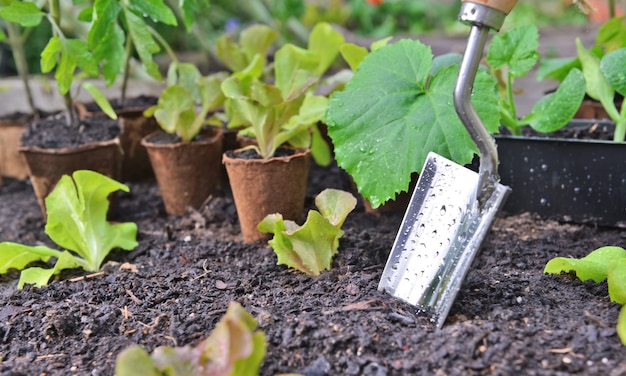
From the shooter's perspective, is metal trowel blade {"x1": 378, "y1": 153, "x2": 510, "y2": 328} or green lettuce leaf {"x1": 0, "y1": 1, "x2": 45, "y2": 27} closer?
metal trowel blade {"x1": 378, "y1": 153, "x2": 510, "y2": 328}

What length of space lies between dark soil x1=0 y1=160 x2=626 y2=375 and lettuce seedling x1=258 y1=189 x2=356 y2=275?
3cm

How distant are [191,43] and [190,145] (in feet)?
8.71

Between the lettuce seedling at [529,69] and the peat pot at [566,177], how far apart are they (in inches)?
2.1

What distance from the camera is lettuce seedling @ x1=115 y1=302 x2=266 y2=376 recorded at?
0.77 meters

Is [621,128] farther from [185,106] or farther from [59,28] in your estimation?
[59,28]

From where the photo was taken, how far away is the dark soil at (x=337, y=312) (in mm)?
896

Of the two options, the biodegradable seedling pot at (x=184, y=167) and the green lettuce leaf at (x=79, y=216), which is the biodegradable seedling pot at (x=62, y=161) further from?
the green lettuce leaf at (x=79, y=216)

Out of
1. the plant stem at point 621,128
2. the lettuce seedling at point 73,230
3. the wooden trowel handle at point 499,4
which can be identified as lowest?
the lettuce seedling at point 73,230

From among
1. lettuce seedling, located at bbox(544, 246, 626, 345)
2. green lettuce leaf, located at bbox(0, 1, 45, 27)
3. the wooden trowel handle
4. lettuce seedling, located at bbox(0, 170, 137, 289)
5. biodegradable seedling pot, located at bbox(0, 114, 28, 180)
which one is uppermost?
the wooden trowel handle

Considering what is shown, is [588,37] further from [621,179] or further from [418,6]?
[621,179]

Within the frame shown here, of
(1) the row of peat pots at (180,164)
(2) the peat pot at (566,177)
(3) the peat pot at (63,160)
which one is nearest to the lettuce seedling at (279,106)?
(1) the row of peat pots at (180,164)

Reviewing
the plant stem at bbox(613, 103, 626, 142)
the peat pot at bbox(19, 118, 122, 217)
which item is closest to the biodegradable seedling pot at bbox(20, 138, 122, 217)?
the peat pot at bbox(19, 118, 122, 217)

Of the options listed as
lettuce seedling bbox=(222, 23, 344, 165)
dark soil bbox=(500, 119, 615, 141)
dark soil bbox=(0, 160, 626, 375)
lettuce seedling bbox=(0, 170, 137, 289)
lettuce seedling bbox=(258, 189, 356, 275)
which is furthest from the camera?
Result: dark soil bbox=(500, 119, 615, 141)

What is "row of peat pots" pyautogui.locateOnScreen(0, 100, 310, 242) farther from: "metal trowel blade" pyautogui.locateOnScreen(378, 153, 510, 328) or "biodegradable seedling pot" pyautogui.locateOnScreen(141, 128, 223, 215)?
"metal trowel blade" pyautogui.locateOnScreen(378, 153, 510, 328)
